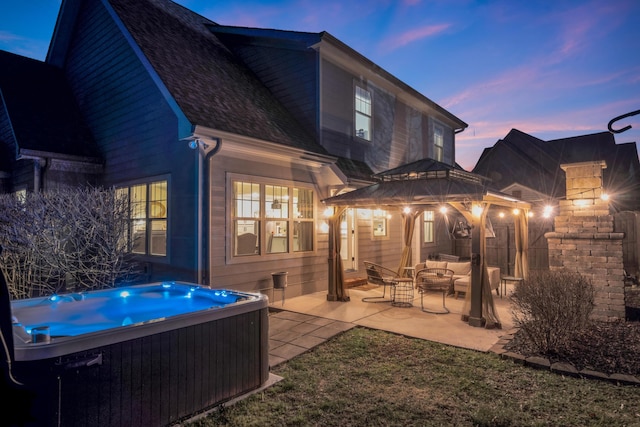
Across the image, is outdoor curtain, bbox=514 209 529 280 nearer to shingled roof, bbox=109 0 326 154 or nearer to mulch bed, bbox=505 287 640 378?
mulch bed, bbox=505 287 640 378

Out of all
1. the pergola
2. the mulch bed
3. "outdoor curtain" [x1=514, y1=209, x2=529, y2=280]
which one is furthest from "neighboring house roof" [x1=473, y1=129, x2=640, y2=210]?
the mulch bed

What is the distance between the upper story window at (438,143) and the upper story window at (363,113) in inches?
194

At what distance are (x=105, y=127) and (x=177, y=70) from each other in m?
3.01

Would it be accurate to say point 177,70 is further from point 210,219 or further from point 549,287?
point 549,287

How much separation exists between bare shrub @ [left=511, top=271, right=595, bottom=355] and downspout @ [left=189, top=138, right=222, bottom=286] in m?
5.25

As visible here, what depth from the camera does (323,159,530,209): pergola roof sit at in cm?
671

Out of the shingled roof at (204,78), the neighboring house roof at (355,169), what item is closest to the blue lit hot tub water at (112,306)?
the shingled roof at (204,78)

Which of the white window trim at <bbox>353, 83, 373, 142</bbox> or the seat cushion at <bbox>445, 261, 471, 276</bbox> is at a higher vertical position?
the white window trim at <bbox>353, 83, 373, 142</bbox>

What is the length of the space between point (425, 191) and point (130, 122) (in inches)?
270

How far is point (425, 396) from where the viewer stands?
3.92m

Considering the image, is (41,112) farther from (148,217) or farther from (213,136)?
(213,136)

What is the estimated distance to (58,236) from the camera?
7.45 m

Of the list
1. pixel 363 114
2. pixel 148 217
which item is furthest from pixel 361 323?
pixel 363 114

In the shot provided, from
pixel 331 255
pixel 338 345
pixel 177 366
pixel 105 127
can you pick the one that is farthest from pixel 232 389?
pixel 105 127
